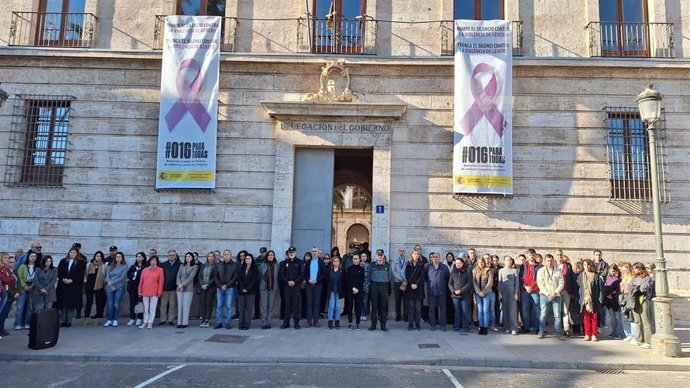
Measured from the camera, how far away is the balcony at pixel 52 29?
1471 cm

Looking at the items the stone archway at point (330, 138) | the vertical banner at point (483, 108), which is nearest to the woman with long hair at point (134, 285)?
the stone archway at point (330, 138)

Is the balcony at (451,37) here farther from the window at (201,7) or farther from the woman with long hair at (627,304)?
the woman with long hair at (627,304)

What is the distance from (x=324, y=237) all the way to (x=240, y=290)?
3172 mm

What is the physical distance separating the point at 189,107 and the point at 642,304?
11.9 meters

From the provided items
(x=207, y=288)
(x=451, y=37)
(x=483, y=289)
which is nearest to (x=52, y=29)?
(x=207, y=288)

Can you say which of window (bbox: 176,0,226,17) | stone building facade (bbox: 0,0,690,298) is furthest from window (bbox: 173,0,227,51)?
stone building facade (bbox: 0,0,690,298)

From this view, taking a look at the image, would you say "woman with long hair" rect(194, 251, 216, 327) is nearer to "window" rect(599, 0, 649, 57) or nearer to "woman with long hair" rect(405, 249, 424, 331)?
"woman with long hair" rect(405, 249, 424, 331)

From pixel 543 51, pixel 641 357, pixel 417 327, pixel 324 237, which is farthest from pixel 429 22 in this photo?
pixel 641 357

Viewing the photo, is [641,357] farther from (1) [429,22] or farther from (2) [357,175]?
(2) [357,175]

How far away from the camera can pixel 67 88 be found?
14523 millimetres

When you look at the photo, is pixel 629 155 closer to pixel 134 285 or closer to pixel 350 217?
pixel 134 285

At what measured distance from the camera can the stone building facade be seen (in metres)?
13.8

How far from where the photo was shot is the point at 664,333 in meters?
9.40

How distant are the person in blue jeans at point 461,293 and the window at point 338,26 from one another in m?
6.88
